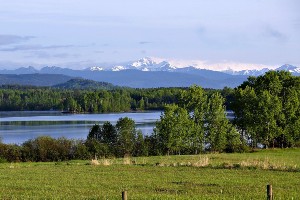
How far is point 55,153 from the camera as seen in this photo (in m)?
Answer: 58.9

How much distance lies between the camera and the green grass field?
21516 mm

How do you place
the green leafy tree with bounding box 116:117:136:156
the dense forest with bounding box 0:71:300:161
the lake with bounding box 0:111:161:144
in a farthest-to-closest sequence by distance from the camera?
1. the lake with bounding box 0:111:161:144
2. the dense forest with bounding box 0:71:300:161
3. the green leafy tree with bounding box 116:117:136:156

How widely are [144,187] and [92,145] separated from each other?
35852 mm

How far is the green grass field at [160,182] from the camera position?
70.6ft

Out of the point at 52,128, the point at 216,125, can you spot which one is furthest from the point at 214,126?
the point at 52,128

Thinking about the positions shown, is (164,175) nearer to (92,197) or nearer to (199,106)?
(92,197)

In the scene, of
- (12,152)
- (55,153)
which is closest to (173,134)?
(55,153)

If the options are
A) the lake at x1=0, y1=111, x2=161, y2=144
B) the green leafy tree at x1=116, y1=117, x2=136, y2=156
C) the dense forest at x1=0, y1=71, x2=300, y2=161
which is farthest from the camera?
the lake at x1=0, y1=111, x2=161, y2=144

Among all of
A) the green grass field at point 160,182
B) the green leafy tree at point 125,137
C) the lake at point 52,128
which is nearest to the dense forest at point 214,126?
the green leafy tree at point 125,137

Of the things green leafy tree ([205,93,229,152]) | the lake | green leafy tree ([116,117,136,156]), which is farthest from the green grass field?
the lake

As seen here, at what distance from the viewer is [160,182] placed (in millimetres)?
26484

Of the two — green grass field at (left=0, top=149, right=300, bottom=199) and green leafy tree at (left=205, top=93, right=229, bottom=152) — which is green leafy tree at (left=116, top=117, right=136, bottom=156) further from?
green grass field at (left=0, top=149, right=300, bottom=199)

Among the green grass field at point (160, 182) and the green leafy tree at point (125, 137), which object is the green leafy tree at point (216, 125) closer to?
the green leafy tree at point (125, 137)

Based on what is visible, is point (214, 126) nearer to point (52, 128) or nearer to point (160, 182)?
point (160, 182)
